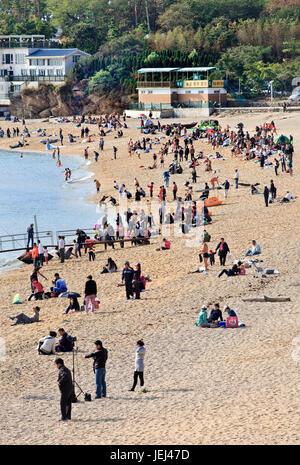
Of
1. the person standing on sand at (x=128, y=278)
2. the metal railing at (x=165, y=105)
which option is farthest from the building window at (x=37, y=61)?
the person standing on sand at (x=128, y=278)

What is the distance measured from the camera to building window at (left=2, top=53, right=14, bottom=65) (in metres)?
89.2

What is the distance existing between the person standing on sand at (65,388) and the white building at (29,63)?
73.0 metres

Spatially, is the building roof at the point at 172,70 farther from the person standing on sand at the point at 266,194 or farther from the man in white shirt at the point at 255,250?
the man in white shirt at the point at 255,250

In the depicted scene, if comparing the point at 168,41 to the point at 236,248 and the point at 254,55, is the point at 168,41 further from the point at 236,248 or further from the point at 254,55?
the point at 236,248

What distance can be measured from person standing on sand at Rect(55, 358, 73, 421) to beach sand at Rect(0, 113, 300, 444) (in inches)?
7.9

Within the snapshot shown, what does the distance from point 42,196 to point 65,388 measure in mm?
31708

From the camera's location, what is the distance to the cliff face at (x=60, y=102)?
78750 millimetres

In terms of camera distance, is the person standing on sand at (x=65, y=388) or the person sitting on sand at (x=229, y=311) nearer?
the person standing on sand at (x=65, y=388)

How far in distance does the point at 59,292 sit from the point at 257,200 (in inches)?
539

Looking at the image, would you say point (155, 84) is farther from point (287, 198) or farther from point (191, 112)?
point (287, 198)

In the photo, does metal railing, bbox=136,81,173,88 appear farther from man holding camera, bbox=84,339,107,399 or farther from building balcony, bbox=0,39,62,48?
man holding camera, bbox=84,339,107,399

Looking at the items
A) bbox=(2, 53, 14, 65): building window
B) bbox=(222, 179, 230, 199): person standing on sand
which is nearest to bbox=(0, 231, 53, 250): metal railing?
bbox=(222, 179, 230, 199): person standing on sand

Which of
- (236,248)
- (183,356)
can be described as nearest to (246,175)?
(236,248)

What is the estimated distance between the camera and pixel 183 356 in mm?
15641
